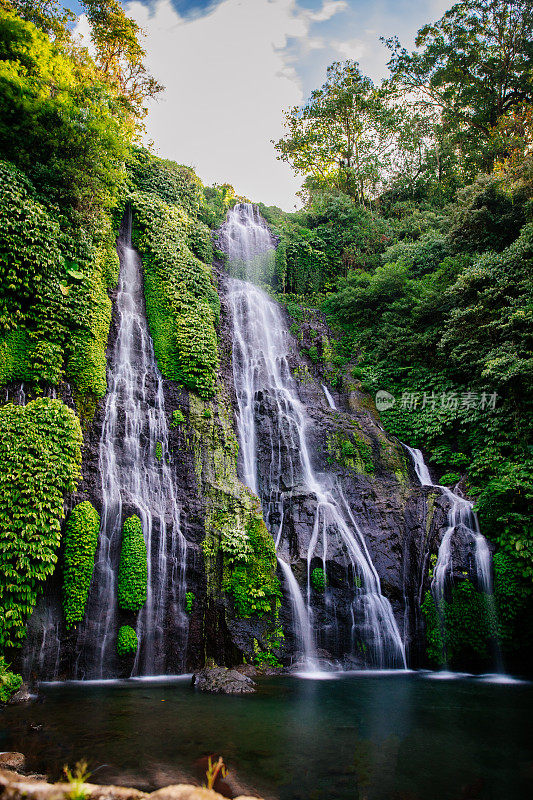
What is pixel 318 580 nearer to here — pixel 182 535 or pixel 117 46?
pixel 182 535

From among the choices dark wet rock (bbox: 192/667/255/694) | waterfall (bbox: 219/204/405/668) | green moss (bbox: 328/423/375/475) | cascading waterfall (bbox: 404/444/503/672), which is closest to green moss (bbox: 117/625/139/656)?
dark wet rock (bbox: 192/667/255/694)

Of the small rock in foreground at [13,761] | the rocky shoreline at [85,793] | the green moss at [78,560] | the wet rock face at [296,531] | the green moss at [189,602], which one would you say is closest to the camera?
the rocky shoreline at [85,793]

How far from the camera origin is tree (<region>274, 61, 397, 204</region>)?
2606 centimetres

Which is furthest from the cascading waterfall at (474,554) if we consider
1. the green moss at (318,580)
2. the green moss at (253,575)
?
the green moss at (253,575)

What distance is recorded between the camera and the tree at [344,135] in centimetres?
2606

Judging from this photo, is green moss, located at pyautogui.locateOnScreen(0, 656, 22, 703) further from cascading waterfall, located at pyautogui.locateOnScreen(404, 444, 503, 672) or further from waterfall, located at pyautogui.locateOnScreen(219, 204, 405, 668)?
cascading waterfall, located at pyautogui.locateOnScreen(404, 444, 503, 672)

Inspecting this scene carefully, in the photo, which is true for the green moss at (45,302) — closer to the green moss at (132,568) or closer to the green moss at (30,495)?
the green moss at (30,495)

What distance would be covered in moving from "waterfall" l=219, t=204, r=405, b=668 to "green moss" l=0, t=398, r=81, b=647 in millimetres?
4914

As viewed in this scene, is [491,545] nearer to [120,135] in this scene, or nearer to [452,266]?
[452,266]

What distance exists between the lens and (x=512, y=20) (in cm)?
2095

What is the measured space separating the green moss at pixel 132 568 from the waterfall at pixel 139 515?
131 mm

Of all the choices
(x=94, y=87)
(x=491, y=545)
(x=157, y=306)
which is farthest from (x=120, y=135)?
(x=491, y=545)

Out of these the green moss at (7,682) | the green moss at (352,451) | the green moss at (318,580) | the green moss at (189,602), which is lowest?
the green moss at (7,682)

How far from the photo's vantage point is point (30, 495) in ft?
25.8
